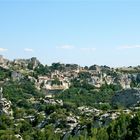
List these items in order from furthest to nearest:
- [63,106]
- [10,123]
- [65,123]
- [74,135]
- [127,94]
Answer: [127,94], [63,106], [10,123], [65,123], [74,135]

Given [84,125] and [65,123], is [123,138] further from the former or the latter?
[65,123]

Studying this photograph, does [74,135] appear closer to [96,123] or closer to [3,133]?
[96,123]

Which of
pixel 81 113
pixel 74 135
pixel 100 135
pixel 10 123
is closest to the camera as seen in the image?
pixel 100 135

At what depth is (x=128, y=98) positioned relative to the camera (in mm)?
181625

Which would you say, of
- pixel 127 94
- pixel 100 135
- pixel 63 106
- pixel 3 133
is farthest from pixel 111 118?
pixel 127 94

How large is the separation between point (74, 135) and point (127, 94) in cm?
7229

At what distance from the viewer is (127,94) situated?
183750mm

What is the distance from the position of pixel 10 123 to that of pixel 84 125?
111 ft

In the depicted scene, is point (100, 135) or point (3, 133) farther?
point (3, 133)

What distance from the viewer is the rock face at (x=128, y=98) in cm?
17668

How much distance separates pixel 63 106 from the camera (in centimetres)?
16600

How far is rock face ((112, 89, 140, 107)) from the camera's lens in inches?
6956

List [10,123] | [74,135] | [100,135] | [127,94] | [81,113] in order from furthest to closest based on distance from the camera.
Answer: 1. [127,94]
2. [81,113]
3. [10,123]
4. [74,135]
5. [100,135]

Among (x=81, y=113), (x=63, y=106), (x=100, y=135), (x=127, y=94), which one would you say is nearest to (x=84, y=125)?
(x=100, y=135)
